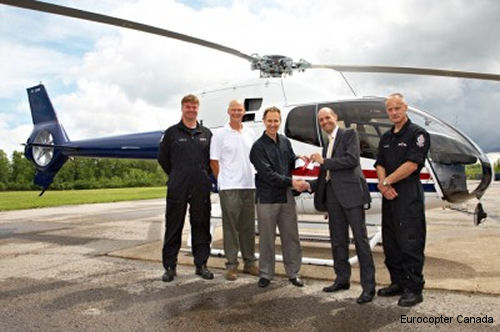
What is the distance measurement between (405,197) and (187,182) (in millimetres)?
2227

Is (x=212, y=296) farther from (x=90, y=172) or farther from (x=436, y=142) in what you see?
(x=90, y=172)

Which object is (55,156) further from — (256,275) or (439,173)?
(439,173)

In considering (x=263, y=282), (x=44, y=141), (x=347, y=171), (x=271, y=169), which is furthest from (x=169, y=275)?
(x=44, y=141)

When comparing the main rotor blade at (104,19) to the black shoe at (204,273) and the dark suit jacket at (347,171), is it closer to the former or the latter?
the dark suit jacket at (347,171)

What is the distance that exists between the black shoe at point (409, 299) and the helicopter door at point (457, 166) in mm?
1662

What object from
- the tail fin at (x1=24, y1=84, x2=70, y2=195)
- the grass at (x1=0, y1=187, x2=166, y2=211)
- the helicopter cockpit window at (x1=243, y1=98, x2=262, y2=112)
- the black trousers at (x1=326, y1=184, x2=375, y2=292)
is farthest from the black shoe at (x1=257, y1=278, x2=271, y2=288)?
the grass at (x1=0, y1=187, x2=166, y2=211)

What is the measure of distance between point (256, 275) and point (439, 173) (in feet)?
7.78

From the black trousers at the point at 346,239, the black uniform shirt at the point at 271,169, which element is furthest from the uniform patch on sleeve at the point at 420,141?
the black uniform shirt at the point at 271,169

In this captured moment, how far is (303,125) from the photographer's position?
5.54 meters

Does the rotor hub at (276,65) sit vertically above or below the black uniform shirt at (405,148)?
above

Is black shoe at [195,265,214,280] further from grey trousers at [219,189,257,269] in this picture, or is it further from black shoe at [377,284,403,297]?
black shoe at [377,284,403,297]

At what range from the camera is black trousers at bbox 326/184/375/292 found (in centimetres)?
378

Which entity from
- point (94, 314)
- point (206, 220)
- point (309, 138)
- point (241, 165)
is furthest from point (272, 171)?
point (94, 314)

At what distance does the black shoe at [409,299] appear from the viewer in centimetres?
357
